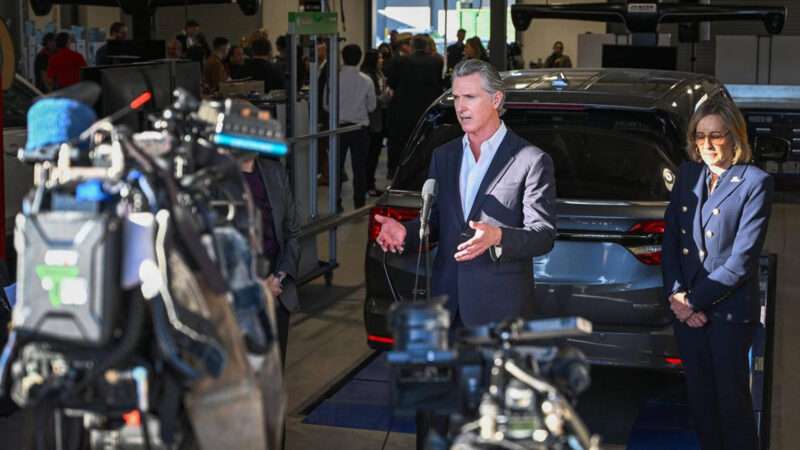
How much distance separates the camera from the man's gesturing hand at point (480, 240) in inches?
161

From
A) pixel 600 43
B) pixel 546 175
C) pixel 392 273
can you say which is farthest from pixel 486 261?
pixel 600 43

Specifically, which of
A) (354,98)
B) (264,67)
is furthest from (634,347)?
(264,67)

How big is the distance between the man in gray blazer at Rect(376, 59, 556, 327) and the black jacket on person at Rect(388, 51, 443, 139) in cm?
994

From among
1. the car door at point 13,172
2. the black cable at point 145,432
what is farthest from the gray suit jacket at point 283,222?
the car door at point 13,172

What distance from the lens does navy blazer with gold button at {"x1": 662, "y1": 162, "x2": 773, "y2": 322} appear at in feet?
16.0

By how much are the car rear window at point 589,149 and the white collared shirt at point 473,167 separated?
143cm

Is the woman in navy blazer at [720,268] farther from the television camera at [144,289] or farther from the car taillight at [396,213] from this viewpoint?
the television camera at [144,289]

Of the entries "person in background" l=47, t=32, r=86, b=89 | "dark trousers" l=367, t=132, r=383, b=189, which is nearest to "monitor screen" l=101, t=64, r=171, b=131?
"dark trousers" l=367, t=132, r=383, b=189

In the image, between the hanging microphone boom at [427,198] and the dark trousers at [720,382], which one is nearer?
the hanging microphone boom at [427,198]

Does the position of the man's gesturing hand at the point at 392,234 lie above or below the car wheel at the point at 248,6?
below

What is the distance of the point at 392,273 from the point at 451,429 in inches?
144

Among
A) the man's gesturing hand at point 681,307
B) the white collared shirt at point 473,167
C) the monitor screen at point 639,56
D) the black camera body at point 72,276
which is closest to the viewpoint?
the black camera body at point 72,276

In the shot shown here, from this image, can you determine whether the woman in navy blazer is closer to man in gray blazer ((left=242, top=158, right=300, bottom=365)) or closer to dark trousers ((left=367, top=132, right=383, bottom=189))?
man in gray blazer ((left=242, top=158, right=300, bottom=365))

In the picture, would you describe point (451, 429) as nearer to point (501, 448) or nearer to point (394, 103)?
point (501, 448)
